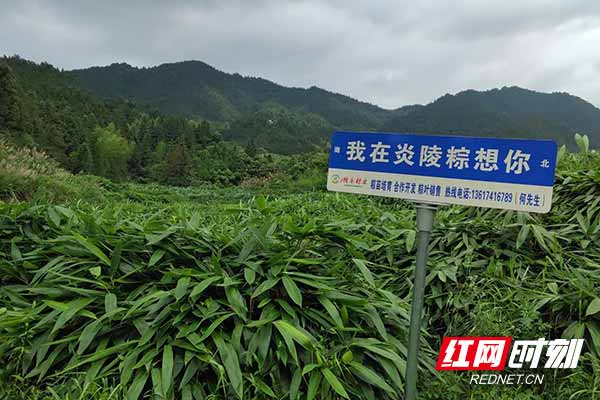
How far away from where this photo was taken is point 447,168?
58.4 inches

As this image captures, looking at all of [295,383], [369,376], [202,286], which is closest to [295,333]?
[295,383]

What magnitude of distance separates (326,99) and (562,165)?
11156 centimetres

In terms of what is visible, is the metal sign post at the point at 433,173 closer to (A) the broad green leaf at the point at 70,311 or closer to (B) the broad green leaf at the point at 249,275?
(B) the broad green leaf at the point at 249,275

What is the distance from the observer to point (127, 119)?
5041 cm

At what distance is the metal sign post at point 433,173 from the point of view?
54.6 inches

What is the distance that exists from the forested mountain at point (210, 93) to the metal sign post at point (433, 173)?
87.9m

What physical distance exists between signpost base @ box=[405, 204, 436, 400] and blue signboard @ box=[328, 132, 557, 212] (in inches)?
2.6

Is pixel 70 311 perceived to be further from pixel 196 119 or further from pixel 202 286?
Answer: pixel 196 119

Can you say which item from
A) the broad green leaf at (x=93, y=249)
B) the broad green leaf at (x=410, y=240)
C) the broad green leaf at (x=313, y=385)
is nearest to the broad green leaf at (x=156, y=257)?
the broad green leaf at (x=93, y=249)

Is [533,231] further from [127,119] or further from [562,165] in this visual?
[127,119]

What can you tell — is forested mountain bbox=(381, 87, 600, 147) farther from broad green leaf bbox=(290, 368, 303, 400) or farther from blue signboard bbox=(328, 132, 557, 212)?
broad green leaf bbox=(290, 368, 303, 400)

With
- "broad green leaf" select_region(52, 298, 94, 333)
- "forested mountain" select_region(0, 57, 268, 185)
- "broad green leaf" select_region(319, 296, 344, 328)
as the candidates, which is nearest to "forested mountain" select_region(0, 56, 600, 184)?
"forested mountain" select_region(0, 57, 268, 185)

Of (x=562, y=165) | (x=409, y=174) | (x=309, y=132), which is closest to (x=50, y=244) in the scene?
(x=409, y=174)

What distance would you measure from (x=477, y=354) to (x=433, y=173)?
76cm
